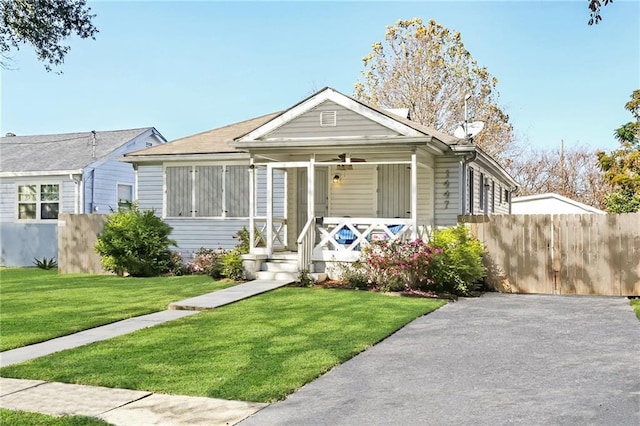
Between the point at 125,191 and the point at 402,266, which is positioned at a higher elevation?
the point at 125,191

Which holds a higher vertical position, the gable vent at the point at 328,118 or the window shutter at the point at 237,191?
the gable vent at the point at 328,118

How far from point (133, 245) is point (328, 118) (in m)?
6.09

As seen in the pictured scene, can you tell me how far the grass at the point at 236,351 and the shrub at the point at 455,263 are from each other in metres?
2.20

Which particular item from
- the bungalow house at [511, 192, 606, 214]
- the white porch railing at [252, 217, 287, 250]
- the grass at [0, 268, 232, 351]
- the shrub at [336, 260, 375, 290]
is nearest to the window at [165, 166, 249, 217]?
the white porch railing at [252, 217, 287, 250]

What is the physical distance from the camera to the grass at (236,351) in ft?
19.9

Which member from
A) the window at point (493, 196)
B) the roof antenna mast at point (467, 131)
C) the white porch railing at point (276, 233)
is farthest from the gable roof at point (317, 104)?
the window at point (493, 196)

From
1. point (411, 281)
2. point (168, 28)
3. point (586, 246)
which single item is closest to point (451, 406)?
point (411, 281)

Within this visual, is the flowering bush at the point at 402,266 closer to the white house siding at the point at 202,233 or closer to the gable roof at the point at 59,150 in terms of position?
the white house siding at the point at 202,233

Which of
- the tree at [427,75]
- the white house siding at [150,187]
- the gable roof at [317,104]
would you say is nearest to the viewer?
the gable roof at [317,104]

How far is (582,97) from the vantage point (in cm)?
3030

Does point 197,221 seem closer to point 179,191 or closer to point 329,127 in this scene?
point 179,191

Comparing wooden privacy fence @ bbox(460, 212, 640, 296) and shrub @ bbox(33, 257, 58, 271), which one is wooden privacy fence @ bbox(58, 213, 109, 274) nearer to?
shrub @ bbox(33, 257, 58, 271)

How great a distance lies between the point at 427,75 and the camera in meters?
33.4

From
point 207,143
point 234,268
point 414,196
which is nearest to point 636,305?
point 414,196
